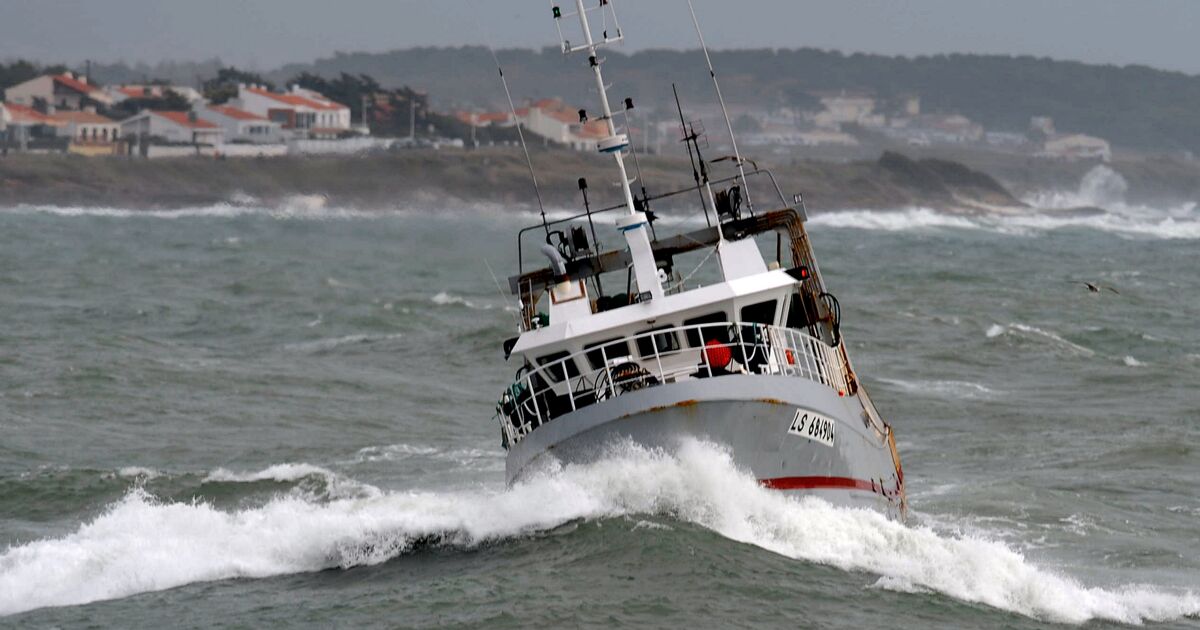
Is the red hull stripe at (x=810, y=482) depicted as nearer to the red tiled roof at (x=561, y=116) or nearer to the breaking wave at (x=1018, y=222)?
A: the breaking wave at (x=1018, y=222)

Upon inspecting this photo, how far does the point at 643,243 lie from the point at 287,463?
37.2 feet

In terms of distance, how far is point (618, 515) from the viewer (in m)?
21.0

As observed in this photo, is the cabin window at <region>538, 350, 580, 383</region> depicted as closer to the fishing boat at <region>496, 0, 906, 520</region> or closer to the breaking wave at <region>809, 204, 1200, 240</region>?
the fishing boat at <region>496, 0, 906, 520</region>

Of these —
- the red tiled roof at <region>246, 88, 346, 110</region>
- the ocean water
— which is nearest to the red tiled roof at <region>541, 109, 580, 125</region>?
the red tiled roof at <region>246, 88, 346, 110</region>

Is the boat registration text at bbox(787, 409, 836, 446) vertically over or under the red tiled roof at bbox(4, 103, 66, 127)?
under

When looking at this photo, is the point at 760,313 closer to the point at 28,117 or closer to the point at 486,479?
the point at 486,479

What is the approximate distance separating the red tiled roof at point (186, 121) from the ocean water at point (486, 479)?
101 meters

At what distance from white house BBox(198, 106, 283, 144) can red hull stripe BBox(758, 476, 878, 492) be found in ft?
498

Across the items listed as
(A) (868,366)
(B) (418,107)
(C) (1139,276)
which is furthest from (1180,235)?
(A) (868,366)

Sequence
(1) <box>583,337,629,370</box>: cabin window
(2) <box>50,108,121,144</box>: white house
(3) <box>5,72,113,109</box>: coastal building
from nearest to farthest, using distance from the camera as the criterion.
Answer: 1. (1) <box>583,337,629,370</box>: cabin window
2. (2) <box>50,108,121,144</box>: white house
3. (3) <box>5,72,113,109</box>: coastal building

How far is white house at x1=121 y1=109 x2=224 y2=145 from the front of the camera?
557ft

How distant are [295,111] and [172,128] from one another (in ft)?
41.5

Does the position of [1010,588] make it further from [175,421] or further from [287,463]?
[175,421]

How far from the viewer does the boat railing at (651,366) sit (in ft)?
70.1
